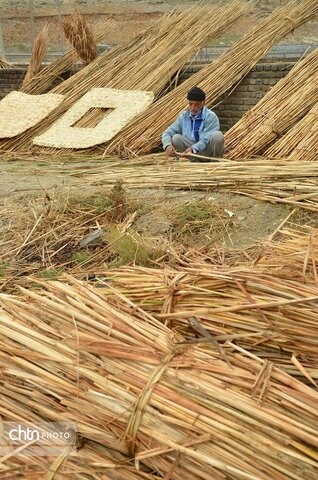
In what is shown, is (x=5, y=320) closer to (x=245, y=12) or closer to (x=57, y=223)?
(x=57, y=223)

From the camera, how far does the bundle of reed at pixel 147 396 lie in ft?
7.23

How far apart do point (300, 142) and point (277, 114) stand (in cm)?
74

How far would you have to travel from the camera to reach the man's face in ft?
23.9

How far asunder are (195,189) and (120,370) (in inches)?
143

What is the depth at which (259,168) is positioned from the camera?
19.6 feet

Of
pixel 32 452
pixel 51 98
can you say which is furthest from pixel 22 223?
pixel 51 98

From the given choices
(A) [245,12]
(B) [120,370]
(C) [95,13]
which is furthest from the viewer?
(C) [95,13]

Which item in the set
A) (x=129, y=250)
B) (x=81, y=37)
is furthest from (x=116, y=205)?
(x=81, y=37)

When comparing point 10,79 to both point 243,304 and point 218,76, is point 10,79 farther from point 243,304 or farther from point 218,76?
point 243,304

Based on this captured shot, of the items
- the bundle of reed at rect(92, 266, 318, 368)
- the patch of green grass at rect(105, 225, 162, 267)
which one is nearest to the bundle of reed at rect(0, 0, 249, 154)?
the patch of green grass at rect(105, 225, 162, 267)

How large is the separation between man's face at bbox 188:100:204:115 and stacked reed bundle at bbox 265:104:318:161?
32.5 inches

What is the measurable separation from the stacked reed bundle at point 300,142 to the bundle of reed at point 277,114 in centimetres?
1
